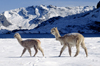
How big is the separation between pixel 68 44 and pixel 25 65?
133 inches

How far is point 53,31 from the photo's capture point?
9.33 meters

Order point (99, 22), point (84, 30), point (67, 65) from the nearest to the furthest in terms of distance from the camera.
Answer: point (67, 65)
point (84, 30)
point (99, 22)

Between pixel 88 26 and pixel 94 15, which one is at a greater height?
pixel 94 15

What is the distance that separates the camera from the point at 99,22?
553 feet

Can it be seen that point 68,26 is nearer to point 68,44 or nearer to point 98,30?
point 98,30

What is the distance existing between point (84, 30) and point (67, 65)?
154136mm

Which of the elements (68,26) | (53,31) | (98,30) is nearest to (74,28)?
(68,26)

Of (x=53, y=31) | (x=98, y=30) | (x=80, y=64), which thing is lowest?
(x=98, y=30)

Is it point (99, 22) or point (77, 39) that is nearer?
point (77, 39)

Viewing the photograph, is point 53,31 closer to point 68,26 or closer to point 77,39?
Answer: point 77,39

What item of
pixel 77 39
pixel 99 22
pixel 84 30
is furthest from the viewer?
pixel 99 22

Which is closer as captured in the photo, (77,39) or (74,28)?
(77,39)

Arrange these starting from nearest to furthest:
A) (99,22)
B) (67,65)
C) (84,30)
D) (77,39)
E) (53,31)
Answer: (67,65) → (77,39) → (53,31) → (84,30) → (99,22)

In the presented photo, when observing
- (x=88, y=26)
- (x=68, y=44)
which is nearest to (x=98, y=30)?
(x=88, y=26)
